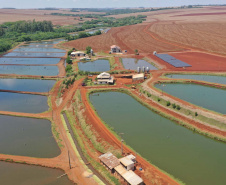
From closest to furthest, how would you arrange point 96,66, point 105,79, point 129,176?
point 129,176
point 105,79
point 96,66

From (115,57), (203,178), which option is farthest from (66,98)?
(115,57)

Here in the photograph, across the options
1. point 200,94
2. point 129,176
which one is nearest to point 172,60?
point 200,94

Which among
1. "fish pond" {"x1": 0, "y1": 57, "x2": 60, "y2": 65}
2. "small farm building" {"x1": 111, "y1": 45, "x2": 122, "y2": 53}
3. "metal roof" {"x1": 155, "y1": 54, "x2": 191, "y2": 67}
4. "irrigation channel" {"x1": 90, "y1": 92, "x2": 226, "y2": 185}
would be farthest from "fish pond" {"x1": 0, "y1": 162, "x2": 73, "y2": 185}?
"small farm building" {"x1": 111, "y1": 45, "x2": 122, "y2": 53}

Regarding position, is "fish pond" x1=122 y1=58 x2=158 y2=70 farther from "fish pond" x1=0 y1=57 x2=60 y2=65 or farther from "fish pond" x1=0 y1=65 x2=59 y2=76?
"fish pond" x1=0 y1=57 x2=60 y2=65

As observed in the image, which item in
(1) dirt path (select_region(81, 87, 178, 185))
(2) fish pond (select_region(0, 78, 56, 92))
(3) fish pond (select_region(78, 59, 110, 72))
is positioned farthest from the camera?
(3) fish pond (select_region(78, 59, 110, 72))

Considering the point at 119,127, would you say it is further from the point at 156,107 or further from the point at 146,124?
the point at 156,107

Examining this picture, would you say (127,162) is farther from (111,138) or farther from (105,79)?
(105,79)
